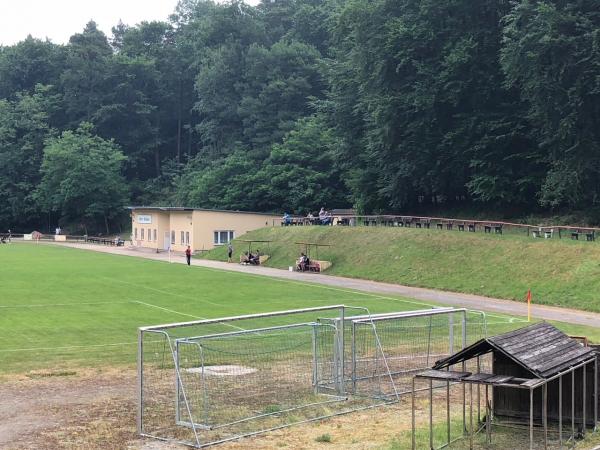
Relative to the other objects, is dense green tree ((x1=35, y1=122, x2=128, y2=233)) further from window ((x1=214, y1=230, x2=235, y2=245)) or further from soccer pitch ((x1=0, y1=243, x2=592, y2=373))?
soccer pitch ((x1=0, y1=243, x2=592, y2=373))

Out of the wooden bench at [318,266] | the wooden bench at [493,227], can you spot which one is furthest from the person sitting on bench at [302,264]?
the wooden bench at [493,227]

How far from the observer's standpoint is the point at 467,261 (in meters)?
43.9

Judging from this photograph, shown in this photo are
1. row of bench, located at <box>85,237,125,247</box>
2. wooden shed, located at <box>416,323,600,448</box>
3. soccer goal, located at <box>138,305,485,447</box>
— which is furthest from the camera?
row of bench, located at <box>85,237,125,247</box>

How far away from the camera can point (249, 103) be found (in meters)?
109

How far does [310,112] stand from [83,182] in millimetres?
32980

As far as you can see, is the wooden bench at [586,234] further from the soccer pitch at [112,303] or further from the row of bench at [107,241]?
the row of bench at [107,241]

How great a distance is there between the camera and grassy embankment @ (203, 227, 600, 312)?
3691 cm

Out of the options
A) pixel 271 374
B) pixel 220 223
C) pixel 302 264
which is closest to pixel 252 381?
pixel 271 374

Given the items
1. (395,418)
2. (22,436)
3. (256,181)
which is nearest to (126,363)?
(22,436)

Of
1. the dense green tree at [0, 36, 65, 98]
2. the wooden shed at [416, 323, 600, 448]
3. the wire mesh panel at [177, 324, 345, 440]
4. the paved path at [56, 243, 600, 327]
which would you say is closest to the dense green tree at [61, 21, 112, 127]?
the dense green tree at [0, 36, 65, 98]

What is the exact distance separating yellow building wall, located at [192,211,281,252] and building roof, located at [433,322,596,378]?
57.3m

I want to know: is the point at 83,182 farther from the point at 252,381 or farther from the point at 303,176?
the point at 252,381

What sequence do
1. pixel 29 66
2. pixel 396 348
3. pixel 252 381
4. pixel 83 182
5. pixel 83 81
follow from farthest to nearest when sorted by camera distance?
pixel 29 66, pixel 83 81, pixel 83 182, pixel 396 348, pixel 252 381

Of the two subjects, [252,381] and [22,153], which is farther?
[22,153]
